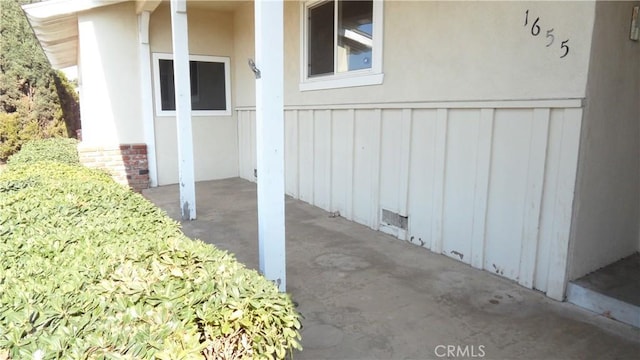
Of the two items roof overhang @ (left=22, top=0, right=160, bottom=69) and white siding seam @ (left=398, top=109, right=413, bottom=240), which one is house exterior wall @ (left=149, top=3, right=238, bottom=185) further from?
white siding seam @ (left=398, top=109, right=413, bottom=240)

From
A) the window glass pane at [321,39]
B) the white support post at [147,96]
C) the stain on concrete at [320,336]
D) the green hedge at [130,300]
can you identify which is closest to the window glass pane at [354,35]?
the window glass pane at [321,39]

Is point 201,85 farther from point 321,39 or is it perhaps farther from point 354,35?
point 354,35

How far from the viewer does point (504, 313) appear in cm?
302

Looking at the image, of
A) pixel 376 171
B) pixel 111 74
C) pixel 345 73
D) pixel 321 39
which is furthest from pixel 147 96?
pixel 376 171

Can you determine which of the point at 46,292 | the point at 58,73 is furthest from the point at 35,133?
the point at 46,292

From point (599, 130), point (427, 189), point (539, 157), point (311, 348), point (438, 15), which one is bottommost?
point (311, 348)

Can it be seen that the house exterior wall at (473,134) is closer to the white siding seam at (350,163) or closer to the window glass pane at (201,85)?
the white siding seam at (350,163)

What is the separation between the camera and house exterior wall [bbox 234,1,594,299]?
3133 mm

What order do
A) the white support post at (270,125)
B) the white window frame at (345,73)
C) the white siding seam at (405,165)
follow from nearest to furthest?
the white support post at (270,125) < the white siding seam at (405,165) < the white window frame at (345,73)

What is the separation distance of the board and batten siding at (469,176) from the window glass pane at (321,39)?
2.12ft

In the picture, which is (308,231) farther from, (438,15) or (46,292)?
(46,292)

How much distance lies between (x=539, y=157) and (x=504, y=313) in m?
1.19

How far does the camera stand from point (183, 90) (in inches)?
213

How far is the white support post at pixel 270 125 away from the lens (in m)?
2.92
